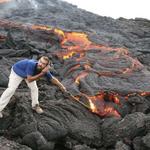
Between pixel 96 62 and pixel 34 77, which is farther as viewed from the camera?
pixel 96 62

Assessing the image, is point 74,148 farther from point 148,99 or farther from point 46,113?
point 148,99

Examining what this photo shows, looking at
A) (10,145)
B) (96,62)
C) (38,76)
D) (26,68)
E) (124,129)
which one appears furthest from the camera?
(96,62)

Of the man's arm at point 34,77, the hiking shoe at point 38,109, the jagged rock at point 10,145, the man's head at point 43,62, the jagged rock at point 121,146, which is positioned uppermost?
the man's head at point 43,62

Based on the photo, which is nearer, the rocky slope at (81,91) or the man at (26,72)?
the man at (26,72)

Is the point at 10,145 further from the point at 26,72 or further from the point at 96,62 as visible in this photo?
the point at 96,62

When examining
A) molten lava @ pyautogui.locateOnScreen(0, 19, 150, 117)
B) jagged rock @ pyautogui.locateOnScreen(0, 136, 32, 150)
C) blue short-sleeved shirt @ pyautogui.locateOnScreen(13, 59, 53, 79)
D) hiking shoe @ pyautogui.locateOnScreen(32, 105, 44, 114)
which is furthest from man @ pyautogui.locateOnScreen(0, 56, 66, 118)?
molten lava @ pyautogui.locateOnScreen(0, 19, 150, 117)

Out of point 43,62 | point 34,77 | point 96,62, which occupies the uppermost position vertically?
point 43,62

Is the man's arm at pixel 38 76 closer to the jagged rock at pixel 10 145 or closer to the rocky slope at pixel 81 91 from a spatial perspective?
the rocky slope at pixel 81 91

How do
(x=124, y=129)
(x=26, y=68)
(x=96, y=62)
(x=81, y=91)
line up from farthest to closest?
(x=96, y=62) → (x=81, y=91) → (x=124, y=129) → (x=26, y=68)

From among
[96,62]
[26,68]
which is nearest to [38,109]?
[26,68]

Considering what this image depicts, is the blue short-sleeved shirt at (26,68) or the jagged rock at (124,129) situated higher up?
the blue short-sleeved shirt at (26,68)

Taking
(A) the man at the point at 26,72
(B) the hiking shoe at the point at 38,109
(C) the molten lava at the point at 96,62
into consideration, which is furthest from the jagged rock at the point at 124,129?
(A) the man at the point at 26,72

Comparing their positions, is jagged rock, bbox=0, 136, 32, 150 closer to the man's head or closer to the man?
the man

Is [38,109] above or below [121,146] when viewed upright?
above
